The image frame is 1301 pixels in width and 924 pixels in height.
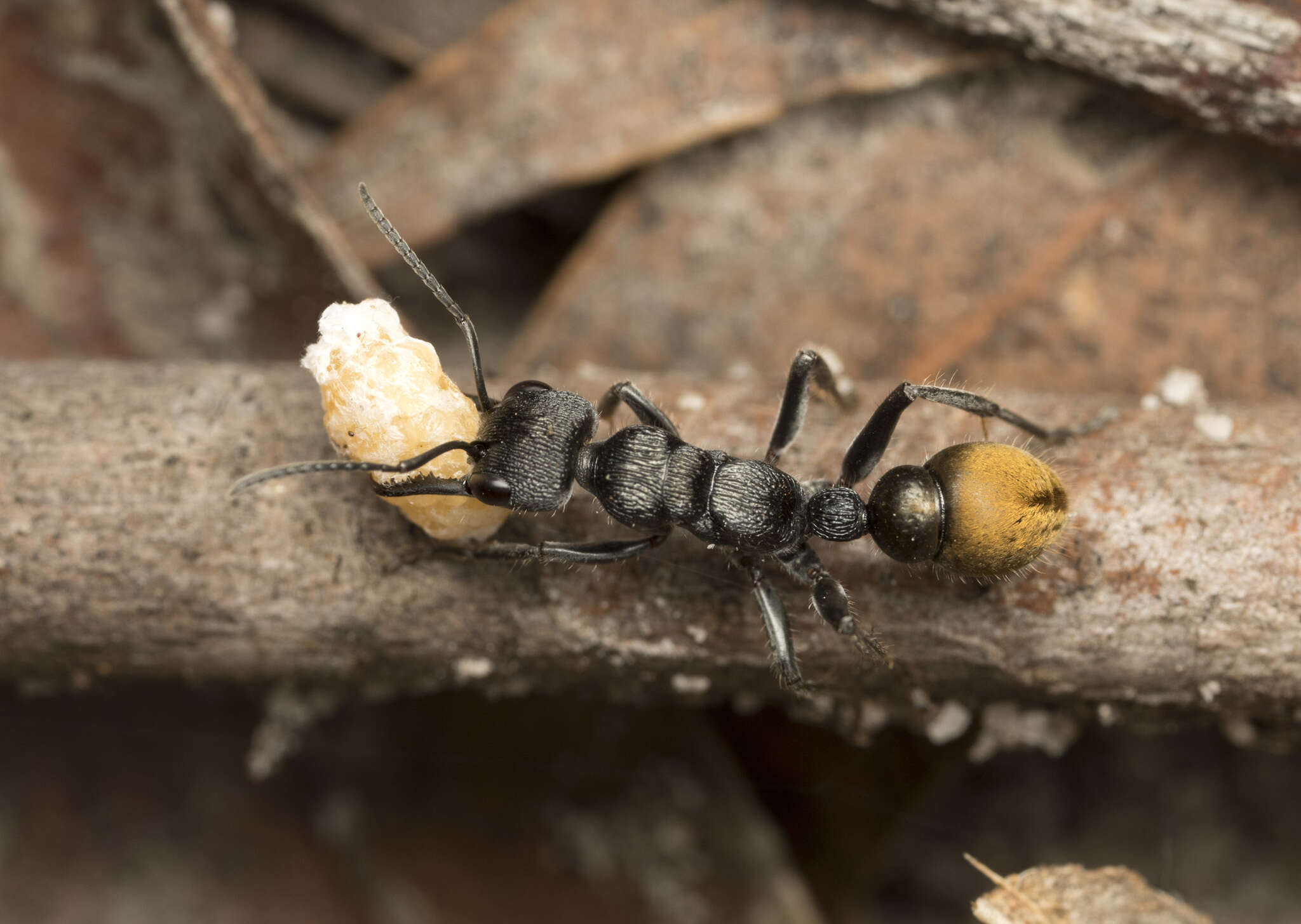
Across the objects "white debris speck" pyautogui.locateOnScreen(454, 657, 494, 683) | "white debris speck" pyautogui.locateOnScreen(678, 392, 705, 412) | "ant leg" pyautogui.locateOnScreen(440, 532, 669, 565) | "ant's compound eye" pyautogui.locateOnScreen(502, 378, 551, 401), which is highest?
"white debris speck" pyautogui.locateOnScreen(678, 392, 705, 412)

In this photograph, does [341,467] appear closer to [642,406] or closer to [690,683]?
[642,406]

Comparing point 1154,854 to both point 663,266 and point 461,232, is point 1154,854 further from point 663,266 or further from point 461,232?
point 461,232

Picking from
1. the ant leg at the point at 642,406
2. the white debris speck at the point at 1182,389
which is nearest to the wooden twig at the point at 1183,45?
the white debris speck at the point at 1182,389

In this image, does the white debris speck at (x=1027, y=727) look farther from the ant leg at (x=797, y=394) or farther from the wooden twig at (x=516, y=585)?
the ant leg at (x=797, y=394)

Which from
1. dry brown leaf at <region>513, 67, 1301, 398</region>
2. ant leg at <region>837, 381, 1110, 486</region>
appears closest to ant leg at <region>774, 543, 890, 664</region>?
ant leg at <region>837, 381, 1110, 486</region>

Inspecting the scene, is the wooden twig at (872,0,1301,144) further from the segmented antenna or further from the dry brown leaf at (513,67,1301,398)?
the segmented antenna

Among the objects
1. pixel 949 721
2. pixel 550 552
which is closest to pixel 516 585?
pixel 550 552

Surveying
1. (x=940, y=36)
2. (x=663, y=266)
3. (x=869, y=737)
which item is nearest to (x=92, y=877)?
(x=869, y=737)
